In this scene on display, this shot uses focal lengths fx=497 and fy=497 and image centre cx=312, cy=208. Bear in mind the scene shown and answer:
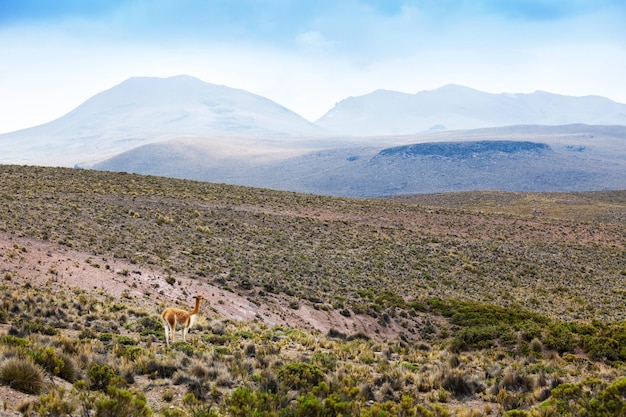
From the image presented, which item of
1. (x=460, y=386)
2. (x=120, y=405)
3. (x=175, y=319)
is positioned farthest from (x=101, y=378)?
(x=460, y=386)

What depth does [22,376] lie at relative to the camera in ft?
24.6

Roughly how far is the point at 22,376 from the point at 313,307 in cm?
1475

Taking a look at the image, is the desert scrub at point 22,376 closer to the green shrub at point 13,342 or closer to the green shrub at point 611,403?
the green shrub at point 13,342

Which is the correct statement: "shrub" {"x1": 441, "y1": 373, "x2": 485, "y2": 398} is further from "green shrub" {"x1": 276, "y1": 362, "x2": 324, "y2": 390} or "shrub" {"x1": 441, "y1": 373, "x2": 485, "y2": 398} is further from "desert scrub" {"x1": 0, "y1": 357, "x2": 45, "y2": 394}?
"desert scrub" {"x1": 0, "y1": 357, "x2": 45, "y2": 394}

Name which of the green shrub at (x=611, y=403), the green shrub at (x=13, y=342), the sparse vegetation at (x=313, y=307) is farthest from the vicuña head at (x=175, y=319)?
the green shrub at (x=611, y=403)

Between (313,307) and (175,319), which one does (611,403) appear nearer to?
(175,319)

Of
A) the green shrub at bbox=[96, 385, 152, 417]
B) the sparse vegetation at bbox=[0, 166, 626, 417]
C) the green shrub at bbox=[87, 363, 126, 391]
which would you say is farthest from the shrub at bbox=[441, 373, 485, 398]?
the green shrub at bbox=[87, 363, 126, 391]

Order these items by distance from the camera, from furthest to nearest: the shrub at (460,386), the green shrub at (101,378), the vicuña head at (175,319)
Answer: the vicuña head at (175,319) < the shrub at (460,386) < the green shrub at (101,378)

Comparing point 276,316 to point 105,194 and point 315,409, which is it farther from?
point 105,194

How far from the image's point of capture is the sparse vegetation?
8.62m

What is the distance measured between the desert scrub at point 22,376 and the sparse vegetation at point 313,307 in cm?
3

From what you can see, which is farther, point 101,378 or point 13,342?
point 13,342

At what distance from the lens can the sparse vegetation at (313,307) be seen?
8.62 m

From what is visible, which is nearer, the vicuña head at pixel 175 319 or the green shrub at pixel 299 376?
the green shrub at pixel 299 376
